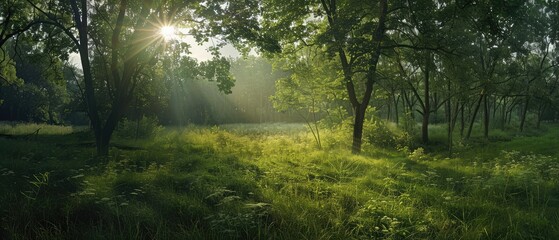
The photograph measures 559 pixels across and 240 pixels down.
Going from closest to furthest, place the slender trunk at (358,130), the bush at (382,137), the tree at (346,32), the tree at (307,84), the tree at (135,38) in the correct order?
the tree at (135,38) < the tree at (346,32) < the slender trunk at (358,130) < the tree at (307,84) < the bush at (382,137)

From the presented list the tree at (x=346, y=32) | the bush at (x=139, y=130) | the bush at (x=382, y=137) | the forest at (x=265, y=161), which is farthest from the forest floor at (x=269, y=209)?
the bush at (x=139, y=130)

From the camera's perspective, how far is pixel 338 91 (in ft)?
63.1

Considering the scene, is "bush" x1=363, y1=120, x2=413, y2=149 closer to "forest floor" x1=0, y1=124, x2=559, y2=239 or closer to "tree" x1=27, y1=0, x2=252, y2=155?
"tree" x1=27, y1=0, x2=252, y2=155

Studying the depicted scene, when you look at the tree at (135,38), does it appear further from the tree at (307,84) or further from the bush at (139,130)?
the bush at (139,130)

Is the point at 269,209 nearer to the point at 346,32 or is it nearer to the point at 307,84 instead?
the point at 346,32

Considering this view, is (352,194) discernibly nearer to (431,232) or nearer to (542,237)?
(431,232)

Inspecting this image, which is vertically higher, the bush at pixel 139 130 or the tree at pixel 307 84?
the tree at pixel 307 84

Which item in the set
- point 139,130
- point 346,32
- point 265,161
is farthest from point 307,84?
point 139,130

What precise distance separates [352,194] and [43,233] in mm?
5199

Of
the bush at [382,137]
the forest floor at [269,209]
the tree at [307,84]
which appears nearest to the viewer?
the forest floor at [269,209]

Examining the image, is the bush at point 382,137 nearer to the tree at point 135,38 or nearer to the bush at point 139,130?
the tree at point 135,38

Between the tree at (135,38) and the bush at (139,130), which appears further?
the bush at (139,130)

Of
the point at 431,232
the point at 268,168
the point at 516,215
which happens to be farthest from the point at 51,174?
the point at 516,215

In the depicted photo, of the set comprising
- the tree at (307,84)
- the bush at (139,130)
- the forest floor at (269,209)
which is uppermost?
the tree at (307,84)
